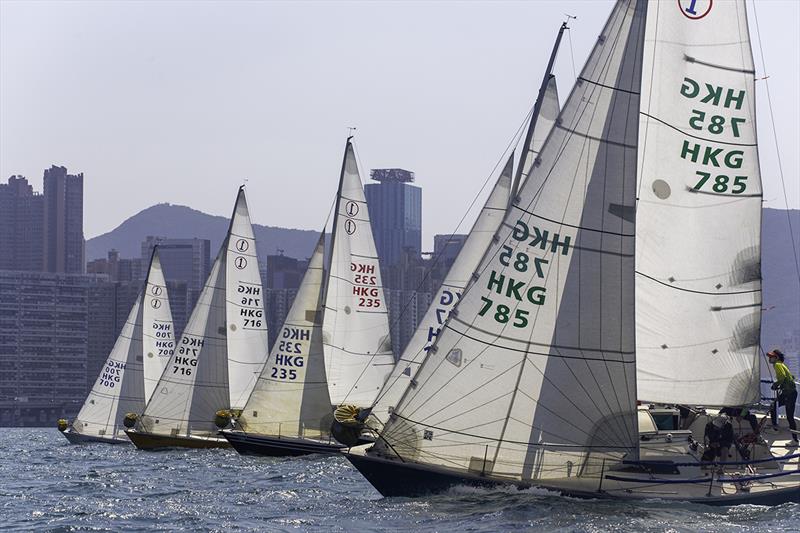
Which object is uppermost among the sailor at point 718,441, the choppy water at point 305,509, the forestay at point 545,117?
the forestay at point 545,117

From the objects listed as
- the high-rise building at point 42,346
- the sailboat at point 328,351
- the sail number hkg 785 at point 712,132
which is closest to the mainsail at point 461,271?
the sailboat at point 328,351

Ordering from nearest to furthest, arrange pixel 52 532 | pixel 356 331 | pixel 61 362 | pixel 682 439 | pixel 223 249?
pixel 52 532 < pixel 682 439 < pixel 356 331 < pixel 223 249 < pixel 61 362

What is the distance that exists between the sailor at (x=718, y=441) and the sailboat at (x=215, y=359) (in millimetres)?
20024

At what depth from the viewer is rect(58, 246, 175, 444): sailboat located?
2074 inches

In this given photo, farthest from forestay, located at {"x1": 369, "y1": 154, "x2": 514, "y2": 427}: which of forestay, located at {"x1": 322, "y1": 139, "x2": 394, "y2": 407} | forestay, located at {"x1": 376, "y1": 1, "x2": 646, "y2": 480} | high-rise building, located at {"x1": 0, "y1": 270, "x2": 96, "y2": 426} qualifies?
high-rise building, located at {"x1": 0, "y1": 270, "x2": 96, "y2": 426}

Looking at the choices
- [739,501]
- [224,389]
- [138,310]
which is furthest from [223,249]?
[739,501]

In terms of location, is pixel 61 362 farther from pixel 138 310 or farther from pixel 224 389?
pixel 224 389

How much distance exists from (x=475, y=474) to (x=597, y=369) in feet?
8.37

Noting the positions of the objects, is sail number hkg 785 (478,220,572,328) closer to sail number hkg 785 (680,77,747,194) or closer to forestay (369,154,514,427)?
sail number hkg 785 (680,77,747,194)

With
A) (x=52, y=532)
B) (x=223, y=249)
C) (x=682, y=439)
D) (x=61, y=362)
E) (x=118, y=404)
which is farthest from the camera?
(x=61, y=362)

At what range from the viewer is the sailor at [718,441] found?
74.3ft

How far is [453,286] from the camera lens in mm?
35344

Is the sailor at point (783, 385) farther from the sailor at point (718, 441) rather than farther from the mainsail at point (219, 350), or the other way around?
the mainsail at point (219, 350)

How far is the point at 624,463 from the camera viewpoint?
21266mm
